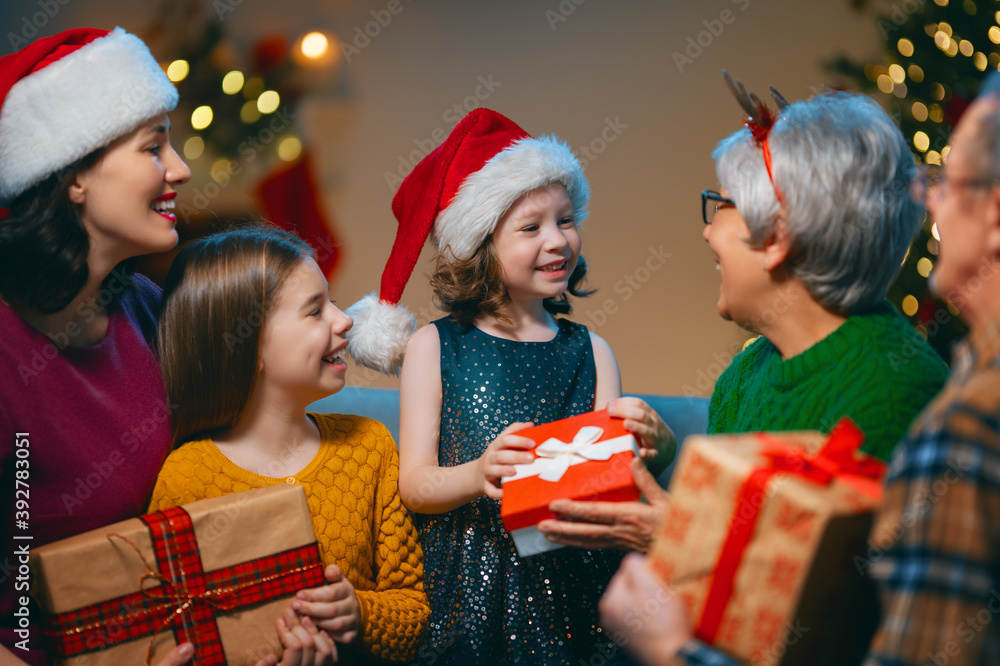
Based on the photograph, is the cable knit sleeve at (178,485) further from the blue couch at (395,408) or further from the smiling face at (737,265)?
the smiling face at (737,265)

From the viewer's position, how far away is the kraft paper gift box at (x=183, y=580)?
132 cm

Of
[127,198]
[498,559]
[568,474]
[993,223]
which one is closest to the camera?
[993,223]

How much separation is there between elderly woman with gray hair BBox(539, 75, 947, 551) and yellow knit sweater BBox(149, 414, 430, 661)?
0.43m

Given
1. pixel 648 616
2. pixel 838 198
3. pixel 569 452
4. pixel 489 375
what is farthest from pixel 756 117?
pixel 648 616

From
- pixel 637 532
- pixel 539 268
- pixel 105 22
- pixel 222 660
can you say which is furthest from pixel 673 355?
pixel 105 22

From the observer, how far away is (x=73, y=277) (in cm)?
154

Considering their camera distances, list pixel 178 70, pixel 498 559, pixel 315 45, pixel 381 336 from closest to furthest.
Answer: pixel 498 559, pixel 381 336, pixel 178 70, pixel 315 45

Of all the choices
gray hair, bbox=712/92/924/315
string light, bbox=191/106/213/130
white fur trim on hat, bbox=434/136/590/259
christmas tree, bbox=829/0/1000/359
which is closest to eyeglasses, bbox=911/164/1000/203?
gray hair, bbox=712/92/924/315

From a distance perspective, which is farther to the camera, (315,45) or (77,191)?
(315,45)

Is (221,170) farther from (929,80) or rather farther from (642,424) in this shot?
(929,80)

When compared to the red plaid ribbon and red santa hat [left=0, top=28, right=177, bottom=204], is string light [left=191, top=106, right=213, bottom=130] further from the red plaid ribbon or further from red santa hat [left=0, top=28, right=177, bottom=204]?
the red plaid ribbon

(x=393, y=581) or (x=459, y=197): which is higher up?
(x=459, y=197)

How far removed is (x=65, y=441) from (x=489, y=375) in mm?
902

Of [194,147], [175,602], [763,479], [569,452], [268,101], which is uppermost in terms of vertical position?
[268,101]
